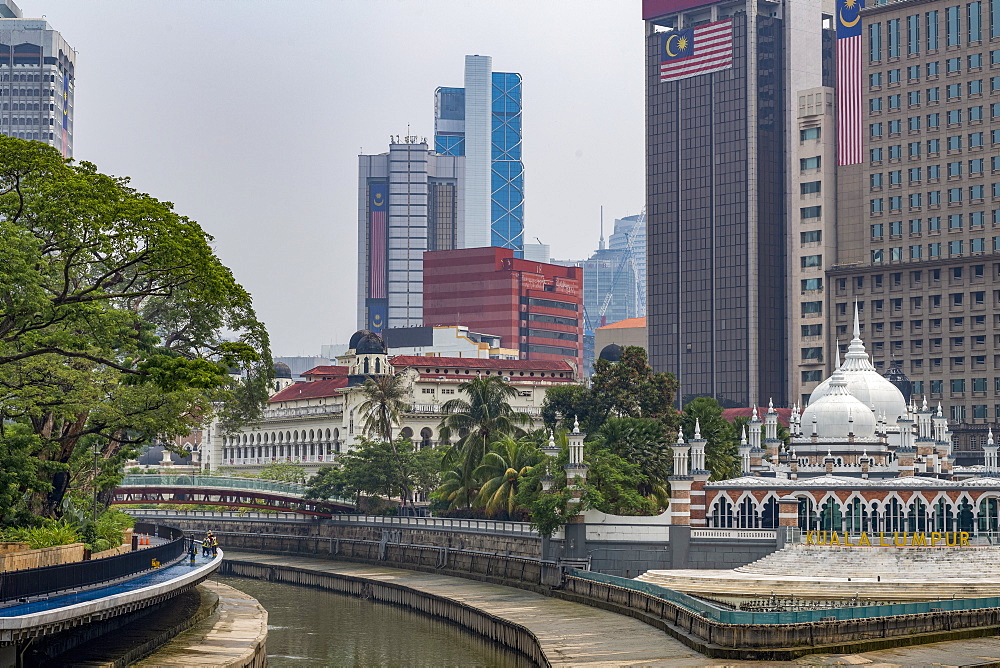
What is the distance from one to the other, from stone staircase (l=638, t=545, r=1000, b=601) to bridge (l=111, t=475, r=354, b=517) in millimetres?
61876

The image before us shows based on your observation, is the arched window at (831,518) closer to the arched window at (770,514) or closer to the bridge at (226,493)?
the arched window at (770,514)

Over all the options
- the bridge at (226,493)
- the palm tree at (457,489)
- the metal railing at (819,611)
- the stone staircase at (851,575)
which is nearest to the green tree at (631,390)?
the palm tree at (457,489)

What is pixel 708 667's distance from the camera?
6619 cm

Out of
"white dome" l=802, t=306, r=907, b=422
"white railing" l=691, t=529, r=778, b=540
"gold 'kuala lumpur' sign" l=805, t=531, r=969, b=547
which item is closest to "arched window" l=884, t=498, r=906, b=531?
"gold 'kuala lumpur' sign" l=805, t=531, r=969, b=547

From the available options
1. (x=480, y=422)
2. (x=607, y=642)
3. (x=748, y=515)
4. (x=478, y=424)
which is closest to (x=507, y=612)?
(x=607, y=642)

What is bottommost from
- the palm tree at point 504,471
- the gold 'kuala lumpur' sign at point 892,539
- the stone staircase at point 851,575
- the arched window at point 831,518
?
the stone staircase at point 851,575

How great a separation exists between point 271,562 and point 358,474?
14.0m

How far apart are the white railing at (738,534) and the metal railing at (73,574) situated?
33111 millimetres

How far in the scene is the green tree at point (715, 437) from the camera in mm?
119562

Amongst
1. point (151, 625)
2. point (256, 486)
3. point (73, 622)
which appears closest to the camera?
point (73, 622)

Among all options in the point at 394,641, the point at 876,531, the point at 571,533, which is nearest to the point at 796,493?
the point at 876,531

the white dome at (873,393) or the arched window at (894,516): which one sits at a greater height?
the white dome at (873,393)

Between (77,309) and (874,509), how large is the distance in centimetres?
5408

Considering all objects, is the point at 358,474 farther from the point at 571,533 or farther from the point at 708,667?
the point at 708,667
